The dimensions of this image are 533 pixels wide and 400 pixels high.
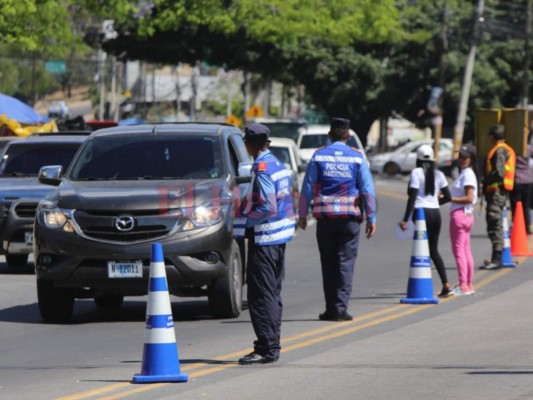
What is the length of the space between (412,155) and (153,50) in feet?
38.2

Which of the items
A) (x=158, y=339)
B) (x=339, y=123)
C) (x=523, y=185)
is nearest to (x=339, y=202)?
(x=339, y=123)

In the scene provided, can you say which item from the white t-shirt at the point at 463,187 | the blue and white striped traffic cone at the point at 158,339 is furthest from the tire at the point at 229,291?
the blue and white striped traffic cone at the point at 158,339

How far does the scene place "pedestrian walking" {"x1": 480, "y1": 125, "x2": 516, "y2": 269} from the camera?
19.9 meters

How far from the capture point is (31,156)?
21.5m

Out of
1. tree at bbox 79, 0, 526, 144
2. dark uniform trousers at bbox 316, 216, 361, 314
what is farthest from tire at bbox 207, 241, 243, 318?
tree at bbox 79, 0, 526, 144

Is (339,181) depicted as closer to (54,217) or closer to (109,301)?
(54,217)

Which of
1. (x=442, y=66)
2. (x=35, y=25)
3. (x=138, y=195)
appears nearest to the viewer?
(x=138, y=195)

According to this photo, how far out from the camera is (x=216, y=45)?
58062mm

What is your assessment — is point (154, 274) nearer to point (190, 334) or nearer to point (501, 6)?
point (190, 334)

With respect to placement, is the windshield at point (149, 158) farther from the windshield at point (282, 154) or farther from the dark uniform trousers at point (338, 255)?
the windshield at point (282, 154)

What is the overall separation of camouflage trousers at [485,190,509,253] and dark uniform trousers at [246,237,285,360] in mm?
9266

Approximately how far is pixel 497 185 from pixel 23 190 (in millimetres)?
6448

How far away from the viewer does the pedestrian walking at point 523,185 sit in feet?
79.2

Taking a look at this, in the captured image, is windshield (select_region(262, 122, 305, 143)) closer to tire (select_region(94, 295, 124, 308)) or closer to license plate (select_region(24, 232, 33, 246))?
license plate (select_region(24, 232, 33, 246))
